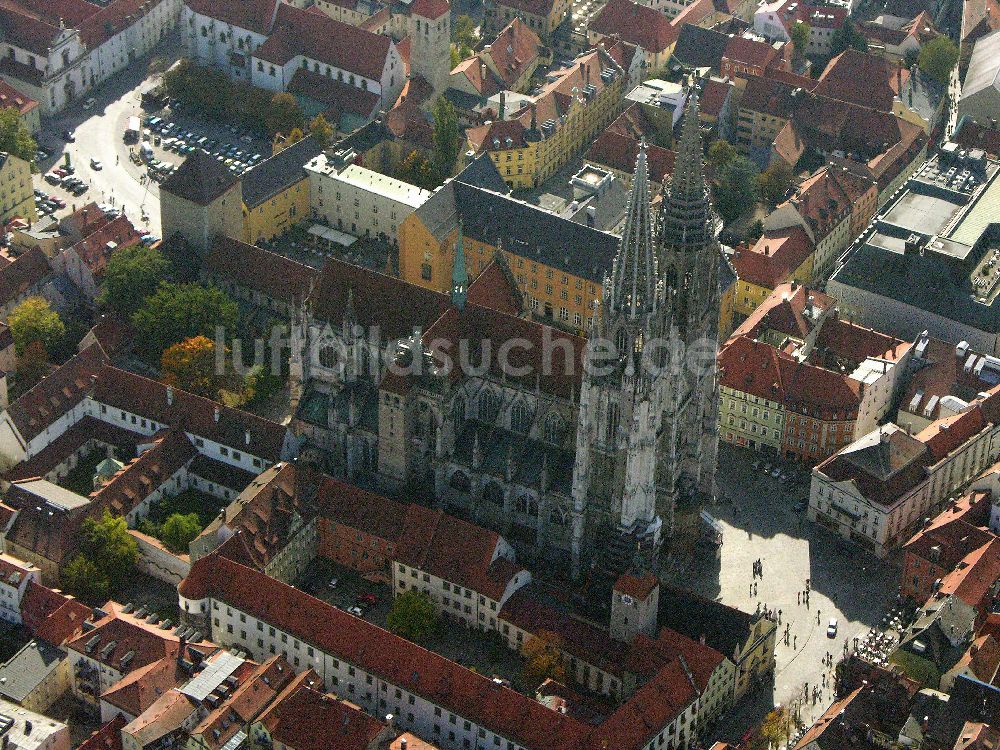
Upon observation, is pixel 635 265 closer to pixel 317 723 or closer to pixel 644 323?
pixel 644 323

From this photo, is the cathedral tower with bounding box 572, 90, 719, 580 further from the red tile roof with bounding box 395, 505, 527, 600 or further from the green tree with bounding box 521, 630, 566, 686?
the green tree with bounding box 521, 630, 566, 686

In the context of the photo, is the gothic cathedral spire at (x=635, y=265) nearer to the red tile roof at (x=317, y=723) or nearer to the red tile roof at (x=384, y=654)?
the red tile roof at (x=384, y=654)

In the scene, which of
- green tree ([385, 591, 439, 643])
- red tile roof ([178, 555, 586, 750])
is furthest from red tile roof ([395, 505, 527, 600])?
red tile roof ([178, 555, 586, 750])

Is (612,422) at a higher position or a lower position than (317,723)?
higher

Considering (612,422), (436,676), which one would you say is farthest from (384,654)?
(612,422)

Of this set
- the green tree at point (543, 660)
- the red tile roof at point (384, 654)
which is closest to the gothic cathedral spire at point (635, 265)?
the green tree at point (543, 660)
